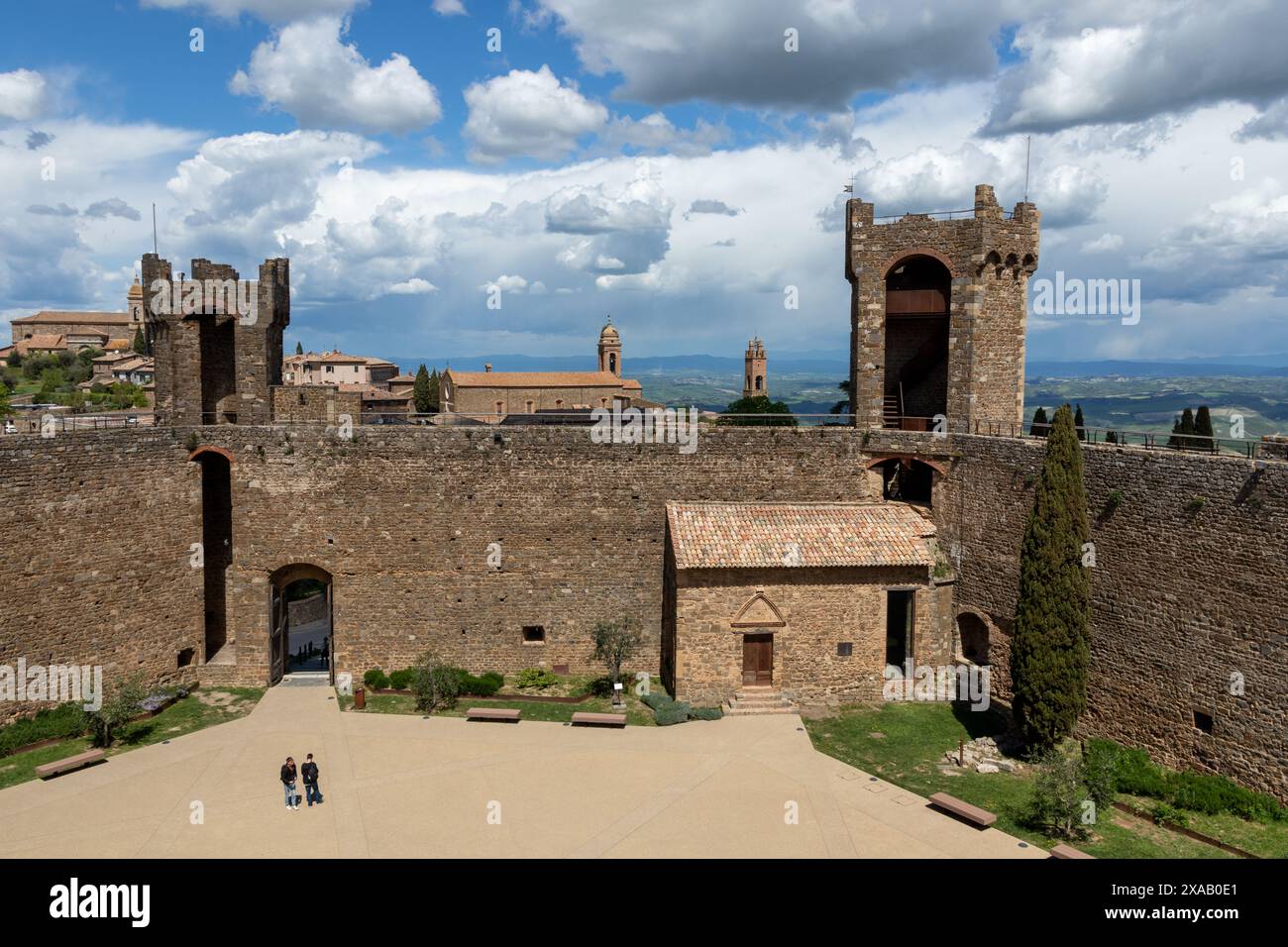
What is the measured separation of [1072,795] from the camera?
1711 cm

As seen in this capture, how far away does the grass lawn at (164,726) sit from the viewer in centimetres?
2036

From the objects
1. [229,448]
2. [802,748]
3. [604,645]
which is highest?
[229,448]

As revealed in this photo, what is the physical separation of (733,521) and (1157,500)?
1038 centimetres

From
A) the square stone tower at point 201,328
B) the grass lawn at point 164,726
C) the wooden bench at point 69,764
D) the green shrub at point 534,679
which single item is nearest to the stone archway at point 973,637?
the green shrub at point 534,679

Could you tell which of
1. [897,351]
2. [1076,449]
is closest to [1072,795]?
[1076,449]

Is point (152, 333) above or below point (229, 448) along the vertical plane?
above

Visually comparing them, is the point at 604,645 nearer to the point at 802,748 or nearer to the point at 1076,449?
the point at 802,748

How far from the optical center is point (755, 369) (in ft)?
315

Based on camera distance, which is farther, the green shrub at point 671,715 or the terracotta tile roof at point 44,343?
the terracotta tile roof at point 44,343

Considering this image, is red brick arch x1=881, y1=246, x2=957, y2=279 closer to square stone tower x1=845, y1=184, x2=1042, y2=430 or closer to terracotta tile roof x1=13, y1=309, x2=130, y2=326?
square stone tower x1=845, y1=184, x2=1042, y2=430

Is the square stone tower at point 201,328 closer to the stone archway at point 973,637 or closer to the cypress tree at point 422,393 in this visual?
the stone archway at point 973,637

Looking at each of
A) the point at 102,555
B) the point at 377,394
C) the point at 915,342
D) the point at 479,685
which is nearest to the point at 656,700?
the point at 479,685

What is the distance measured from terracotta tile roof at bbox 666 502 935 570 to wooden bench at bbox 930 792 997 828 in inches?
271

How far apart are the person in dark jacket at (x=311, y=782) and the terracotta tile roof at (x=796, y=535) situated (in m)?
9.85
